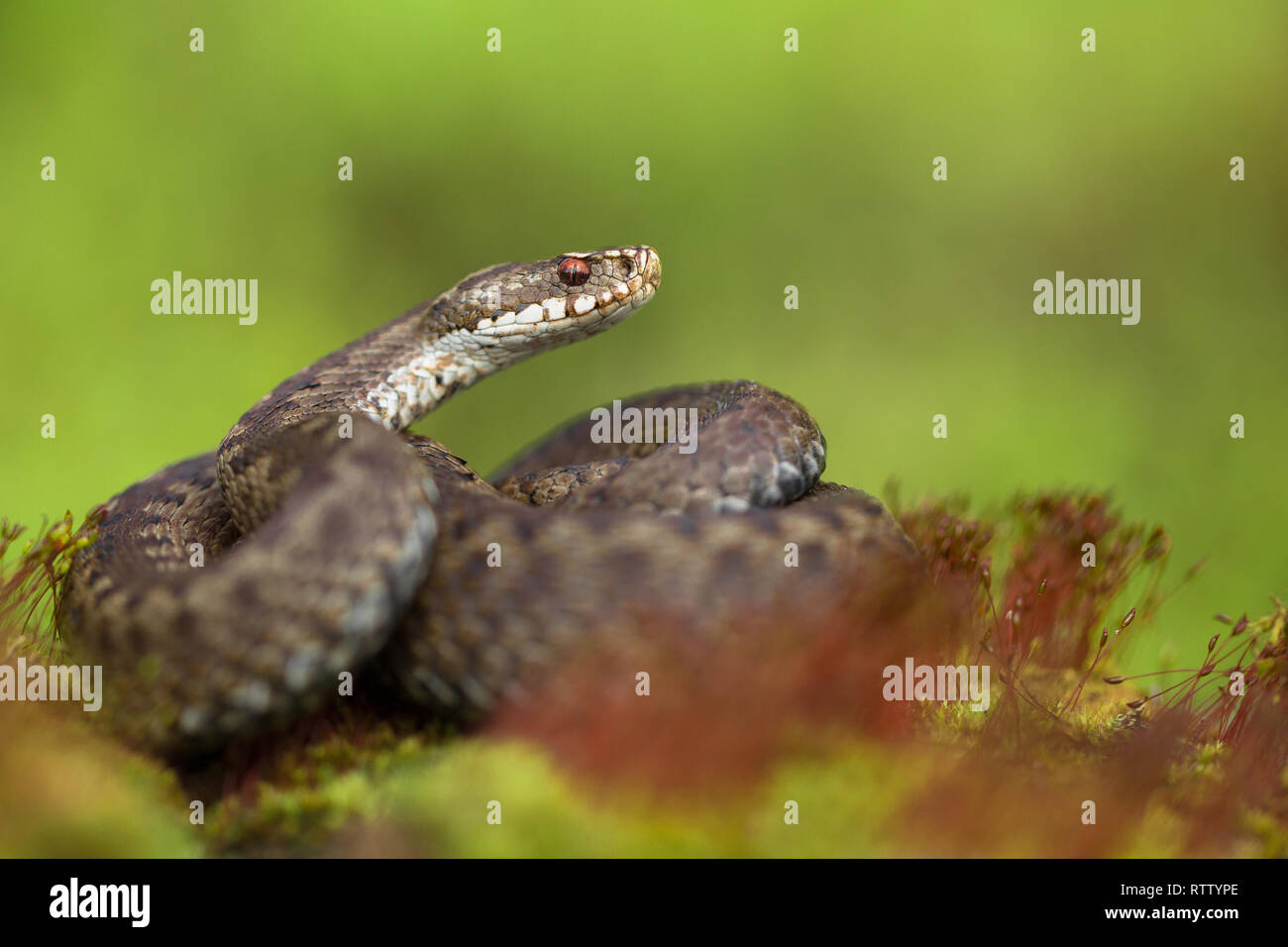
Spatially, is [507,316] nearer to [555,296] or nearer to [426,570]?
[555,296]

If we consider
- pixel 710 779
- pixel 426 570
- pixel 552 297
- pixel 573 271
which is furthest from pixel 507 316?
pixel 710 779

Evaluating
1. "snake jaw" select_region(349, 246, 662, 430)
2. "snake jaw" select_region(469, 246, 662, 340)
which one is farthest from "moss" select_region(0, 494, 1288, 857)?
"snake jaw" select_region(469, 246, 662, 340)

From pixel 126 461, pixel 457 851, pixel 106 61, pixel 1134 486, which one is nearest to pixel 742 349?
pixel 1134 486

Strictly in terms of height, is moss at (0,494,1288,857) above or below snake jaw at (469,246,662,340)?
below

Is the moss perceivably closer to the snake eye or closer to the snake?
the snake

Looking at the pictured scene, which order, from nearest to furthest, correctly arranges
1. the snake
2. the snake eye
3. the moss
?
the moss
the snake
the snake eye

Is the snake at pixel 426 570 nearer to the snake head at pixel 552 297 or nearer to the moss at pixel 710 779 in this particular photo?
the moss at pixel 710 779
